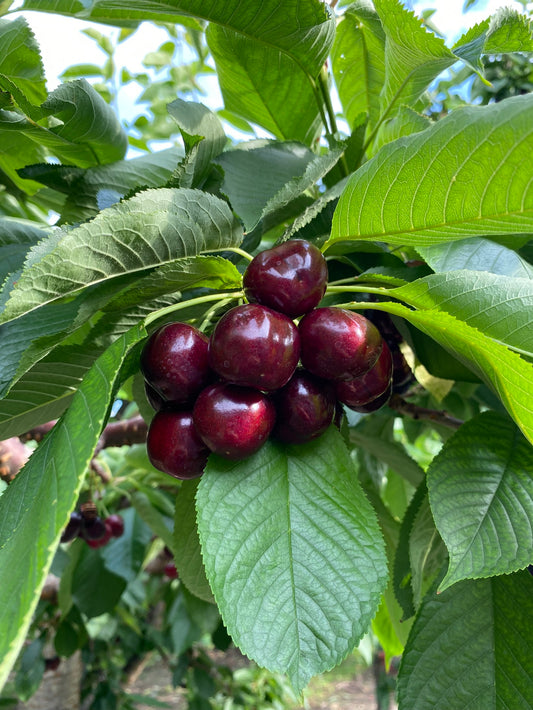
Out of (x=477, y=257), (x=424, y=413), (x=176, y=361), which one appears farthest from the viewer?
(x=424, y=413)

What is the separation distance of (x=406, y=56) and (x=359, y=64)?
0.26 meters

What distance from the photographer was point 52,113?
76 centimetres

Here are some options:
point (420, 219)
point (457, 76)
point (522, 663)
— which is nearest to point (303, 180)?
point (420, 219)

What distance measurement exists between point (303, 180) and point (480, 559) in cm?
46

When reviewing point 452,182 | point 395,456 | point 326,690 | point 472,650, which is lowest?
point 326,690

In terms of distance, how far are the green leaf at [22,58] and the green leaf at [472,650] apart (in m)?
0.88

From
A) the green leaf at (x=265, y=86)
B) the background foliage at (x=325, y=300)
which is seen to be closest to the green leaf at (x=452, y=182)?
the background foliage at (x=325, y=300)

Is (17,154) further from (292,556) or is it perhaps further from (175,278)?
(292,556)

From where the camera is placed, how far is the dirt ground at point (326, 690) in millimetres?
5773

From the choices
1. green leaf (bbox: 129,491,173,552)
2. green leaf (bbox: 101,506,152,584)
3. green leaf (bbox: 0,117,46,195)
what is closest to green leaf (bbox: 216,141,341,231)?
green leaf (bbox: 0,117,46,195)

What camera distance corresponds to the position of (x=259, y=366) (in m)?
0.55

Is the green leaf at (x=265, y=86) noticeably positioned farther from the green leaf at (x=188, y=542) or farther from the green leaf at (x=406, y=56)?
the green leaf at (x=188, y=542)

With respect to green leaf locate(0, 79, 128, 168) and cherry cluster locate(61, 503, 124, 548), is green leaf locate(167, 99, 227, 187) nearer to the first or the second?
green leaf locate(0, 79, 128, 168)

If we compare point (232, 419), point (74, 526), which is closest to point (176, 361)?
point (232, 419)
